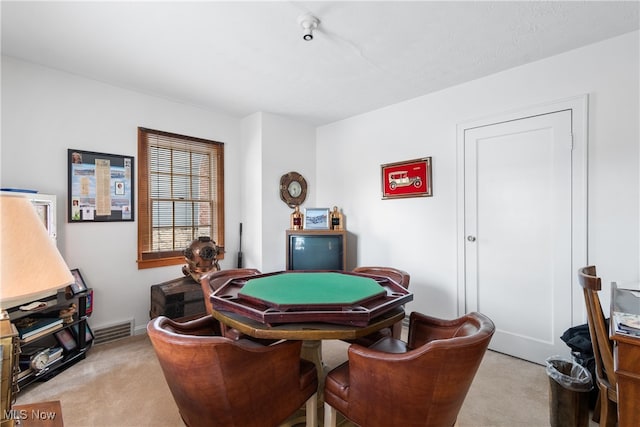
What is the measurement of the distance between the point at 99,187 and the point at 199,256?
1.19 meters

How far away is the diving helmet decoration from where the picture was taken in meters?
3.19

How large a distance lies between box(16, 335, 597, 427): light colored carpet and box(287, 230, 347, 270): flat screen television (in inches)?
45.6

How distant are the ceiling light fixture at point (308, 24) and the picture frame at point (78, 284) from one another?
2.71 metres

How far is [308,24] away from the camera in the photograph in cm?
199

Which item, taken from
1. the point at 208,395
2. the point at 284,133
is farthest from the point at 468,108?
the point at 208,395

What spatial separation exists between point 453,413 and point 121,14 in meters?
2.99

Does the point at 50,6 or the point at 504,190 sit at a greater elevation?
the point at 50,6

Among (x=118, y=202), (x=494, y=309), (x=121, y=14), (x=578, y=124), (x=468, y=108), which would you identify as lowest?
(x=494, y=309)

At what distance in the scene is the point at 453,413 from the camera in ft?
4.25

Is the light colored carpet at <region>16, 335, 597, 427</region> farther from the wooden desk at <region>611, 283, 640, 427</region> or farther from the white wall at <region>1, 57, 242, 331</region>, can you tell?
the wooden desk at <region>611, 283, 640, 427</region>

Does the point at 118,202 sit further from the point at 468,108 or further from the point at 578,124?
the point at 578,124

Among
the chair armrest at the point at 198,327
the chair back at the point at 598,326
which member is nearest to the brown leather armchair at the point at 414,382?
the chair back at the point at 598,326

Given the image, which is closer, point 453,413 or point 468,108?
point 453,413

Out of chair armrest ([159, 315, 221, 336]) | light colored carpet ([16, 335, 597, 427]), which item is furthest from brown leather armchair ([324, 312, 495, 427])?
chair armrest ([159, 315, 221, 336])
